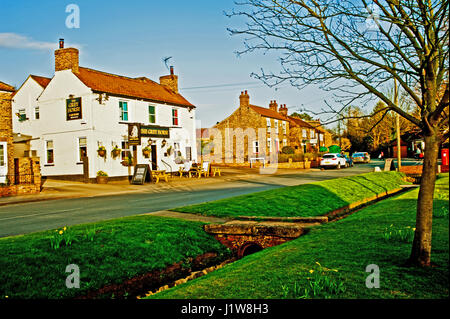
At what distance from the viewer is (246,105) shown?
186 feet

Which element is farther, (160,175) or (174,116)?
(174,116)

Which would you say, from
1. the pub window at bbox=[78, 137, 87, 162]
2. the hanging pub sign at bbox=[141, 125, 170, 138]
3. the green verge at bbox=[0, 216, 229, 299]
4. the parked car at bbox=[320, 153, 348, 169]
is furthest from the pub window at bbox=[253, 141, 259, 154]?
the green verge at bbox=[0, 216, 229, 299]

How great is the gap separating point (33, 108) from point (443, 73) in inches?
1385

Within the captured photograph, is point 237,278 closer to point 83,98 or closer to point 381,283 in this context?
point 381,283

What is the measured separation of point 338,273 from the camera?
4730 mm

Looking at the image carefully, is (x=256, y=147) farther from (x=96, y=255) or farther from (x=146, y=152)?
(x=96, y=255)

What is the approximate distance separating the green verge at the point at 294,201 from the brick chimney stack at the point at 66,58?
22032 mm

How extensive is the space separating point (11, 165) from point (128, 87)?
1405 cm

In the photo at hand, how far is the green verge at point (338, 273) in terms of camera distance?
4152 millimetres

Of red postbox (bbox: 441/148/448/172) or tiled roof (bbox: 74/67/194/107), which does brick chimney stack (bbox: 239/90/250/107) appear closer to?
tiled roof (bbox: 74/67/194/107)

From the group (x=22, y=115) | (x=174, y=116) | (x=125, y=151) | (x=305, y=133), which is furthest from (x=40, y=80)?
(x=305, y=133)

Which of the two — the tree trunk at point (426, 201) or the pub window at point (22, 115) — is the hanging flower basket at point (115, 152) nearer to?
the pub window at point (22, 115)
